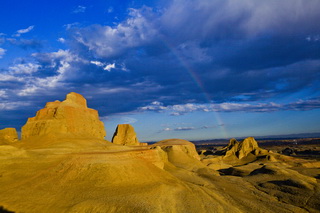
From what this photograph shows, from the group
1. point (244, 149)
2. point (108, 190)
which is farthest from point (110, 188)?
point (244, 149)

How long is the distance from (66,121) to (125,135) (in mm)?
29140

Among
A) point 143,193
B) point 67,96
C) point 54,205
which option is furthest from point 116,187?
point 67,96

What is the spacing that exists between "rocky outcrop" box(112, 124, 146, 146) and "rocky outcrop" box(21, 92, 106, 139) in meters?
14.0

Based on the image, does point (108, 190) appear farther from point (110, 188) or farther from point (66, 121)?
point (66, 121)

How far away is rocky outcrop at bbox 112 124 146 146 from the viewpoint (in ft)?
259

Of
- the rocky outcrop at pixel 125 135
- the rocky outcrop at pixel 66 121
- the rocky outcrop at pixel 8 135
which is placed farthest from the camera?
the rocky outcrop at pixel 8 135

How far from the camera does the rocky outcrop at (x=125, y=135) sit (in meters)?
79.0

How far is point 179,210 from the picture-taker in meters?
22.9

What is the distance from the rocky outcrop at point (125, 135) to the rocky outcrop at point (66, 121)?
1398 centimetres

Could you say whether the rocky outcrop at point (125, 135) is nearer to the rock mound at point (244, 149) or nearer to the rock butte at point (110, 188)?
the rock butte at point (110, 188)

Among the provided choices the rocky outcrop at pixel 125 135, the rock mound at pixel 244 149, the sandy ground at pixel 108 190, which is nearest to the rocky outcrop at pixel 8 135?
the rocky outcrop at pixel 125 135

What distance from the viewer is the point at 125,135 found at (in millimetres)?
80250

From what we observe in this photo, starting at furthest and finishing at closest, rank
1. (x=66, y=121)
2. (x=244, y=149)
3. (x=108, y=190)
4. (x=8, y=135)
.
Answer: (x=244, y=149), (x=8, y=135), (x=66, y=121), (x=108, y=190)

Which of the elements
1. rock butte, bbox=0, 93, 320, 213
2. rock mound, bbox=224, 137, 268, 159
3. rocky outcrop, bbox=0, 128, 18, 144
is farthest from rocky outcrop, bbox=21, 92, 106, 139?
rock mound, bbox=224, 137, 268, 159
